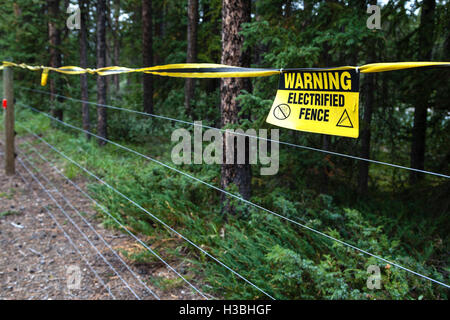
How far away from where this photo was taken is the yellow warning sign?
2.35m

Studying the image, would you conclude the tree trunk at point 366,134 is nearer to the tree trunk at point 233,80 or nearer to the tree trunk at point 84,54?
the tree trunk at point 233,80

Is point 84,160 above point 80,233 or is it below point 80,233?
above

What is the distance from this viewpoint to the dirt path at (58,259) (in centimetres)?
375

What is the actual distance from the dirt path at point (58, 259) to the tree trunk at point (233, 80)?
1.39 metres

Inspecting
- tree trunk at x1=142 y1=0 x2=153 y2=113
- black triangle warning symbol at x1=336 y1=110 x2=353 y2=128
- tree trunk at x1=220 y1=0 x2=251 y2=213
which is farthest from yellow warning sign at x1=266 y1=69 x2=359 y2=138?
tree trunk at x1=142 y1=0 x2=153 y2=113

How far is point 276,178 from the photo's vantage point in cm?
630

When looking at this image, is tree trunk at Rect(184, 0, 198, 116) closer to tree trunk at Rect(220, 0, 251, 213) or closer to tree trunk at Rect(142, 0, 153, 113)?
tree trunk at Rect(142, 0, 153, 113)

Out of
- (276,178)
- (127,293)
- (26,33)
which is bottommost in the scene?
(127,293)

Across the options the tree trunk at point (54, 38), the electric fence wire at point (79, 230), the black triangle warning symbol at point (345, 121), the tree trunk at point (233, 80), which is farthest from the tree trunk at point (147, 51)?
the black triangle warning symbol at point (345, 121)

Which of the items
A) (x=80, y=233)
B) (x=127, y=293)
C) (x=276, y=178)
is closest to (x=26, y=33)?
(x=80, y=233)

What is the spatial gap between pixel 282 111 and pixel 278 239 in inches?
69.6

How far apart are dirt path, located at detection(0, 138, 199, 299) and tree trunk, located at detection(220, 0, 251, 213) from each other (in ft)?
4.56
